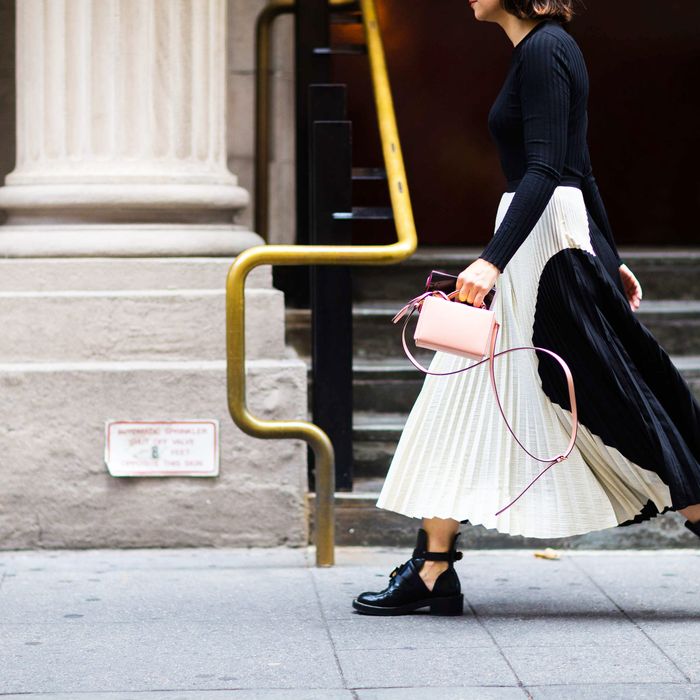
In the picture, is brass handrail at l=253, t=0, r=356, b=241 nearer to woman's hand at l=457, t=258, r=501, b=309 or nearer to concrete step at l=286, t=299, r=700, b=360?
concrete step at l=286, t=299, r=700, b=360

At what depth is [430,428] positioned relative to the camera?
14.3 ft

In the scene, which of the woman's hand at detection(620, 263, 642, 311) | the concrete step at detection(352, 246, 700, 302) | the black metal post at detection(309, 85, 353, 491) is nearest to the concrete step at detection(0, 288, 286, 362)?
the black metal post at detection(309, 85, 353, 491)

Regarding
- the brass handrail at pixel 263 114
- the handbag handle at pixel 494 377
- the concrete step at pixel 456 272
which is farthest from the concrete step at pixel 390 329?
the handbag handle at pixel 494 377

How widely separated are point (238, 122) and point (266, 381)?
7.43 feet

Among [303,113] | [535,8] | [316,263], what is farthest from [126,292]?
[535,8]

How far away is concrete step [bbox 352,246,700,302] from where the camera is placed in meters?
6.84

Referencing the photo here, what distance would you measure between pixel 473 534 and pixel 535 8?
2.10 metres

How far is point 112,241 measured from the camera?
559cm

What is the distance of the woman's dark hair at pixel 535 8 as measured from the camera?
4137 millimetres

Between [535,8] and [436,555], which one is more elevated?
[535,8]

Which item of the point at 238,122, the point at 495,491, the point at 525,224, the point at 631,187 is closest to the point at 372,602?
the point at 495,491

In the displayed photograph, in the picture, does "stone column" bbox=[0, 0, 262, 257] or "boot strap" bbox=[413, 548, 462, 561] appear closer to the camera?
"boot strap" bbox=[413, 548, 462, 561]

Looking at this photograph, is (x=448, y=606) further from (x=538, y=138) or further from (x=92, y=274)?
(x=92, y=274)

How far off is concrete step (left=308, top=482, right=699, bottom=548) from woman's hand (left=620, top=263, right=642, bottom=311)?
118 cm
